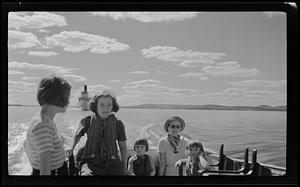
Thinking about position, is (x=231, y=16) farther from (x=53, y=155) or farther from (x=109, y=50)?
(x=53, y=155)

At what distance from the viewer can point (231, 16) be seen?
11.1ft

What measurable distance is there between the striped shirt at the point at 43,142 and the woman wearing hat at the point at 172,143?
718 millimetres

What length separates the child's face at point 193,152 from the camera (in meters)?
3.36

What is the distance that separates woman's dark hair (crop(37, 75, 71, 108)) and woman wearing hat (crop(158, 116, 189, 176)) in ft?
2.47

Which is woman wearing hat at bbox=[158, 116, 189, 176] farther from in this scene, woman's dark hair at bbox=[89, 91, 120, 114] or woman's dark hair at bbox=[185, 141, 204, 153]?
woman's dark hair at bbox=[89, 91, 120, 114]

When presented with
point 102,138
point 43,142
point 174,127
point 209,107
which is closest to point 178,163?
point 174,127

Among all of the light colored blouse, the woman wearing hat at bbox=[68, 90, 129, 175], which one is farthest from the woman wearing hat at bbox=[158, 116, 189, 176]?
the woman wearing hat at bbox=[68, 90, 129, 175]

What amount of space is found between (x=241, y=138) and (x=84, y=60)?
128 cm

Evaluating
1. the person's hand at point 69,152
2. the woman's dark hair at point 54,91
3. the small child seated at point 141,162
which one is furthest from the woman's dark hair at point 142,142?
the woman's dark hair at point 54,91

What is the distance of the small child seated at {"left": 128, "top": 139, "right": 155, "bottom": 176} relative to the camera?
3336 mm

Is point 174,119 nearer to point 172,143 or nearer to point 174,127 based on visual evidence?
point 174,127

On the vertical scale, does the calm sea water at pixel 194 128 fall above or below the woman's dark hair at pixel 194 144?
above

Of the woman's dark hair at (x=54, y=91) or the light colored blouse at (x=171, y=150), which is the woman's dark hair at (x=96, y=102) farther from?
the light colored blouse at (x=171, y=150)

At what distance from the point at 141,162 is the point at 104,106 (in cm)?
49
